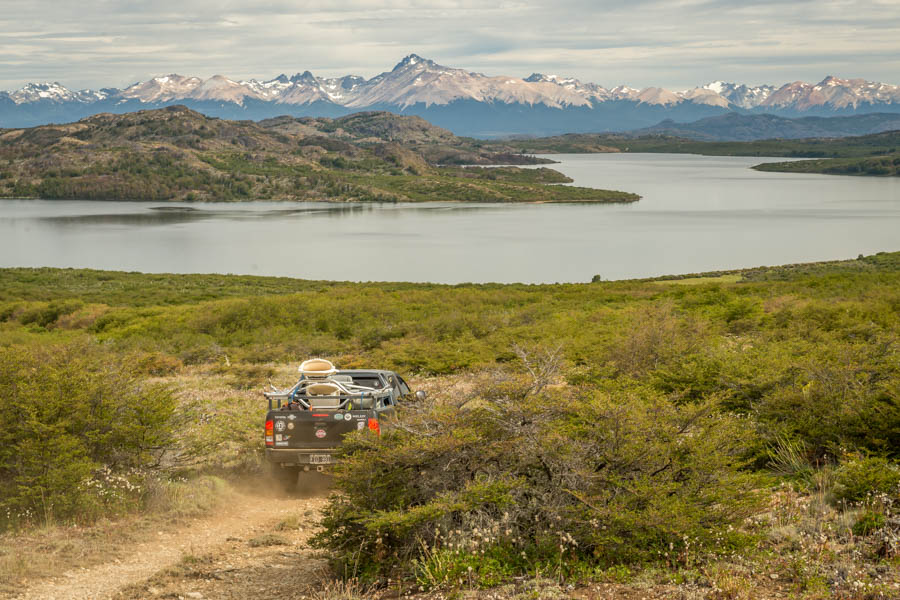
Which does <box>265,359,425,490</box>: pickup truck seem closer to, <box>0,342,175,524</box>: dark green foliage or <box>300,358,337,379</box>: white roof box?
<box>300,358,337,379</box>: white roof box

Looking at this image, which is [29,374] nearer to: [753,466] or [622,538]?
[622,538]

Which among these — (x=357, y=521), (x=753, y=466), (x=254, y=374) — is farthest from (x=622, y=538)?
(x=254, y=374)

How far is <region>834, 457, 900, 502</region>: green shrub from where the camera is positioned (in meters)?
7.09

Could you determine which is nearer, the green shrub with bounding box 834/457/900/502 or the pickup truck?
the green shrub with bounding box 834/457/900/502

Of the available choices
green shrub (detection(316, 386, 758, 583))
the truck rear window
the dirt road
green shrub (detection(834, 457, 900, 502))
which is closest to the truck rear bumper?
the dirt road

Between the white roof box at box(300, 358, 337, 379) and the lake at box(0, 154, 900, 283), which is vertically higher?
the white roof box at box(300, 358, 337, 379)

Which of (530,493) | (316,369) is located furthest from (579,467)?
(316,369)

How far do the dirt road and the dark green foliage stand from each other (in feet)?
3.49

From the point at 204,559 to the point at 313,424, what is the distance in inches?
102

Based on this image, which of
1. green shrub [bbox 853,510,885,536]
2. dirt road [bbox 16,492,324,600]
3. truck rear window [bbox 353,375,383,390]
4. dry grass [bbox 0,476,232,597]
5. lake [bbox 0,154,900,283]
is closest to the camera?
green shrub [bbox 853,510,885,536]

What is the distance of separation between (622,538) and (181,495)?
19.7ft

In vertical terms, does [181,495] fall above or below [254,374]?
above

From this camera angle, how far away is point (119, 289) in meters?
59.2

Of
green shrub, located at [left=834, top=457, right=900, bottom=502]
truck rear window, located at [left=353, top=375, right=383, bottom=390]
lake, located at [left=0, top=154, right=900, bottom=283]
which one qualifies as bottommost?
lake, located at [left=0, top=154, right=900, bottom=283]
